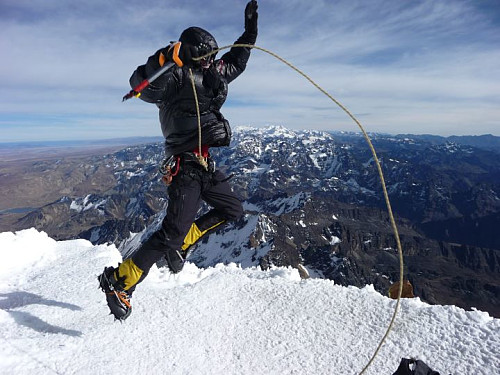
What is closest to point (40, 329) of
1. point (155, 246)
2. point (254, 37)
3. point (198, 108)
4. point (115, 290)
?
point (115, 290)

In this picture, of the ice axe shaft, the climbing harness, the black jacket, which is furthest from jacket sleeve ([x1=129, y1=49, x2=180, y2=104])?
the climbing harness

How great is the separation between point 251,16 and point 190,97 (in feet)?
6.04

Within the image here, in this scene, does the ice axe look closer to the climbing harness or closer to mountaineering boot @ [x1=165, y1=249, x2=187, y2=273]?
the climbing harness

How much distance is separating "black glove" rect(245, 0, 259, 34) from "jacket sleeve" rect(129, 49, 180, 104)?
173cm

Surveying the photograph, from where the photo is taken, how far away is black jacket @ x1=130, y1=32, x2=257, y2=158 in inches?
175

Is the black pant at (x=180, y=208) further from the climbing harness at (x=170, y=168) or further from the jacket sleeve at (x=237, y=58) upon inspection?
the jacket sleeve at (x=237, y=58)

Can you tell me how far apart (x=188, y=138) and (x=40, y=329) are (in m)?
4.28

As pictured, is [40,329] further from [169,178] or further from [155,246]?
[169,178]

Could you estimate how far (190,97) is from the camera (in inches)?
188

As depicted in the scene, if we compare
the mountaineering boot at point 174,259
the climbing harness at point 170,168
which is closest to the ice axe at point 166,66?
the climbing harness at point 170,168

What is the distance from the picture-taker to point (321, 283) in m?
A: 7.18

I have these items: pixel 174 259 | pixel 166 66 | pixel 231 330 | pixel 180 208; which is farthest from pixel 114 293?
pixel 166 66

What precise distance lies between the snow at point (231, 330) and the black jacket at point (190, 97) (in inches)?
123

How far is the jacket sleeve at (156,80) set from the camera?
4250mm
